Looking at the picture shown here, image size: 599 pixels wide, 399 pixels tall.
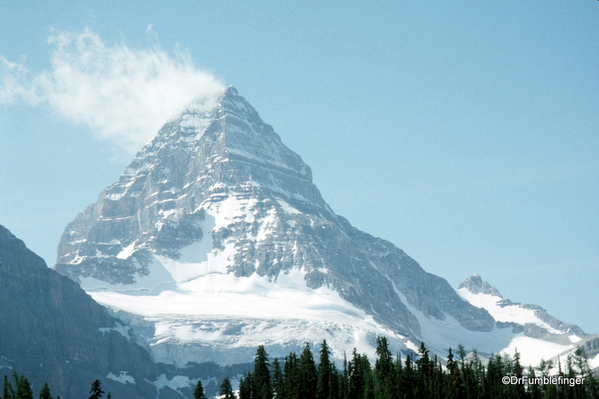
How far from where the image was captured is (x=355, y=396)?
15538 centimetres

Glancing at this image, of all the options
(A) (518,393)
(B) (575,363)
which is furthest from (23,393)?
(B) (575,363)

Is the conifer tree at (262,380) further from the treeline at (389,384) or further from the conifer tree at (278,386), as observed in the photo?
the conifer tree at (278,386)

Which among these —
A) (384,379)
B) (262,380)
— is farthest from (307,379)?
(384,379)

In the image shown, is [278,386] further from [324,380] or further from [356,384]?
[356,384]

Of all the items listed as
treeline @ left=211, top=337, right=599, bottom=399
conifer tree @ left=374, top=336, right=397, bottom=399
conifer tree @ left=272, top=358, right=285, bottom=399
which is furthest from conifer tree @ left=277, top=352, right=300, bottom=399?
conifer tree @ left=374, top=336, right=397, bottom=399

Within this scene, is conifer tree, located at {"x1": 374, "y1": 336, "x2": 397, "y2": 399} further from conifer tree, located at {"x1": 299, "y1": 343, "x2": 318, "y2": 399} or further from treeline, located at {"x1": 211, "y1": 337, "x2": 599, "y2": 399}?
conifer tree, located at {"x1": 299, "y1": 343, "x2": 318, "y2": 399}

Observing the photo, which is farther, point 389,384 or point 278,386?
point 278,386

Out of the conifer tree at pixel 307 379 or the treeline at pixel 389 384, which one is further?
the treeline at pixel 389 384

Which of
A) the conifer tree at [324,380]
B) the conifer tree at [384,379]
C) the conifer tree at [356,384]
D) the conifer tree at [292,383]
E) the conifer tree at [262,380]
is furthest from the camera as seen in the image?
the conifer tree at [356,384]

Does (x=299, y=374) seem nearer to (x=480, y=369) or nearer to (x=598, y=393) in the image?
(x=480, y=369)

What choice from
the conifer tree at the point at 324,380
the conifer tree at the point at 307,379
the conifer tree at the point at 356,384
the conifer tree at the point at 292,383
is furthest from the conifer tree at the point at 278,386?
the conifer tree at the point at 356,384

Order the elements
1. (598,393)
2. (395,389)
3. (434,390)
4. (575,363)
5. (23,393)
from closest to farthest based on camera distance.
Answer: (23,393), (395,389), (434,390), (598,393), (575,363)

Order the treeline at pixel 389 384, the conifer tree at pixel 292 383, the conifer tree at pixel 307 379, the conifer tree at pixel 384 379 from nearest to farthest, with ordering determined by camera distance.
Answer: the conifer tree at pixel 384 379
the conifer tree at pixel 292 383
the conifer tree at pixel 307 379
the treeline at pixel 389 384

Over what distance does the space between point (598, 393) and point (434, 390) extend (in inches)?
1516
